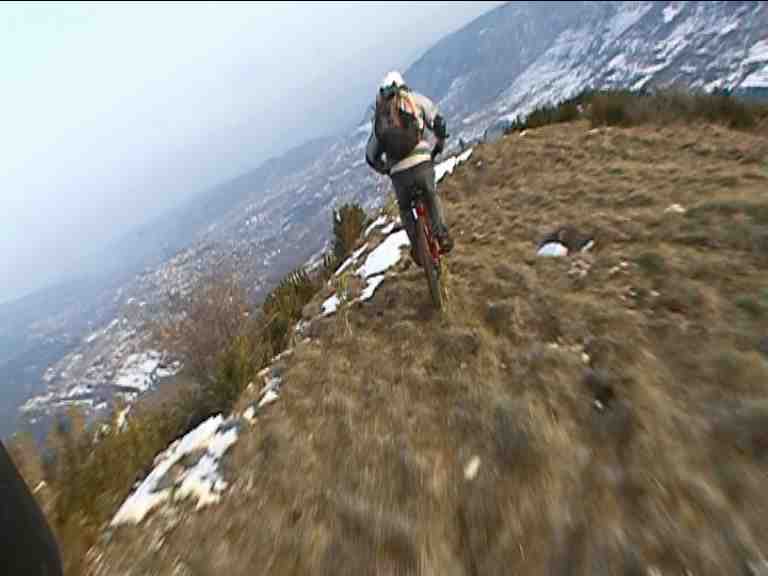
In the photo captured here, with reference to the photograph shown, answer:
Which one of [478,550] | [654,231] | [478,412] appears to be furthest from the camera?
[654,231]

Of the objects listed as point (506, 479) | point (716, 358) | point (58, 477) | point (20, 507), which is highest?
point (20, 507)

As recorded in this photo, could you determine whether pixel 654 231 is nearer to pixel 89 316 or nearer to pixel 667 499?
pixel 667 499

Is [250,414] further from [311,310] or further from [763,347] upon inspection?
[763,347]

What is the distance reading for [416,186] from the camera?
5.21 meters

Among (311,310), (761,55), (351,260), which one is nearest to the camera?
(311,310)

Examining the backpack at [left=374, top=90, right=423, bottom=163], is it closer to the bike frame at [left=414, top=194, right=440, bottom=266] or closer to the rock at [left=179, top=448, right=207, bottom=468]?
the bike frame at [left=414, top=194, right=440, bottom=266]

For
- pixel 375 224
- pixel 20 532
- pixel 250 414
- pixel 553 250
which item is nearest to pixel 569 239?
pixel 553 250

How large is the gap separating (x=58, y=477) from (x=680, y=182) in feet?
21.6

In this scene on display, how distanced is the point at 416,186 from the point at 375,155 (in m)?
0.50

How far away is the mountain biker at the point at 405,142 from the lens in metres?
5.00

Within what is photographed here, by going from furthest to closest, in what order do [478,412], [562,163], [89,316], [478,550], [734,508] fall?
[89,316] < [562,163] < [478,412] < [478,550] < [734,508]

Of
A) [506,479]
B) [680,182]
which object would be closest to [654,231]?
[680,182]

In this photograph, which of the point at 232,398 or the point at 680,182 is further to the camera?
the point at 680,182

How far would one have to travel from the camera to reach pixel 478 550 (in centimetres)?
248
